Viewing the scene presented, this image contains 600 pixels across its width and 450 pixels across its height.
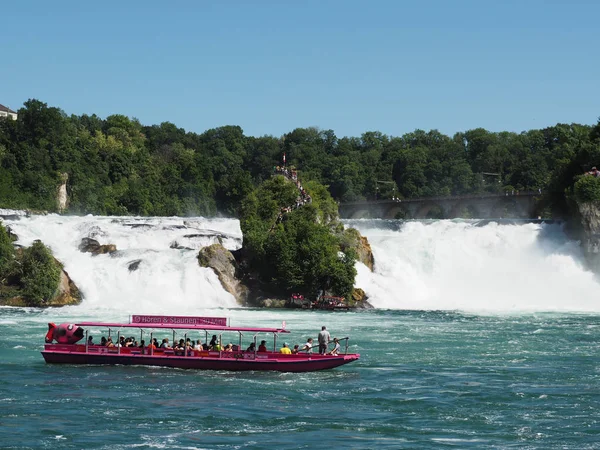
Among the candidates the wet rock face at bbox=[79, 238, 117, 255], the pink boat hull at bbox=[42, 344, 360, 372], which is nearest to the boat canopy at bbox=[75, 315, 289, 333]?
the pink boat hull at bbox=[42, 344, 360, 372]

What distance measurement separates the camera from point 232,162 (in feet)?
511

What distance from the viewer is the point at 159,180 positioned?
128750mm

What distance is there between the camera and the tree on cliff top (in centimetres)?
6956


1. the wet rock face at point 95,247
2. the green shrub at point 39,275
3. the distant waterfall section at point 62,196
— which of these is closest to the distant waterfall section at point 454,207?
the distant waterfall section at point 62,196

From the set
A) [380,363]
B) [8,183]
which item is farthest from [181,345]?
[8,183]

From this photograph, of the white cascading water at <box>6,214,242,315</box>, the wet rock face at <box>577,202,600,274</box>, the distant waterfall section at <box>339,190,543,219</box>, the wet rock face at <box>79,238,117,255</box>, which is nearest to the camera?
the white cascading water at <box>6,214,242,315</box>

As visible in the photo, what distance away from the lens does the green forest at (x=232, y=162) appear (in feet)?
360

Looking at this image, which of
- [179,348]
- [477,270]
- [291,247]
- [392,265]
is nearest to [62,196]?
[392,265]

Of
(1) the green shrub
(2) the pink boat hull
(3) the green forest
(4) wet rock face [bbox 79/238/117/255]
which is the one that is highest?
(3) the green forest

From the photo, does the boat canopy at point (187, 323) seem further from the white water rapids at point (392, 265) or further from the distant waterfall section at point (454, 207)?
the distant waterfall section at point (454, 207)

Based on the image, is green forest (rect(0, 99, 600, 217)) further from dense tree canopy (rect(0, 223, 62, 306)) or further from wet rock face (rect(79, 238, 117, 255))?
dense tree canopy (rect(0, 223, 62, 306))

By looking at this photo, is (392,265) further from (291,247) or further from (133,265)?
(133,265)

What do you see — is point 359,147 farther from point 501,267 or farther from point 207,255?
point 207,255

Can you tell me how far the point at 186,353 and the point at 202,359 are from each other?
761mm
